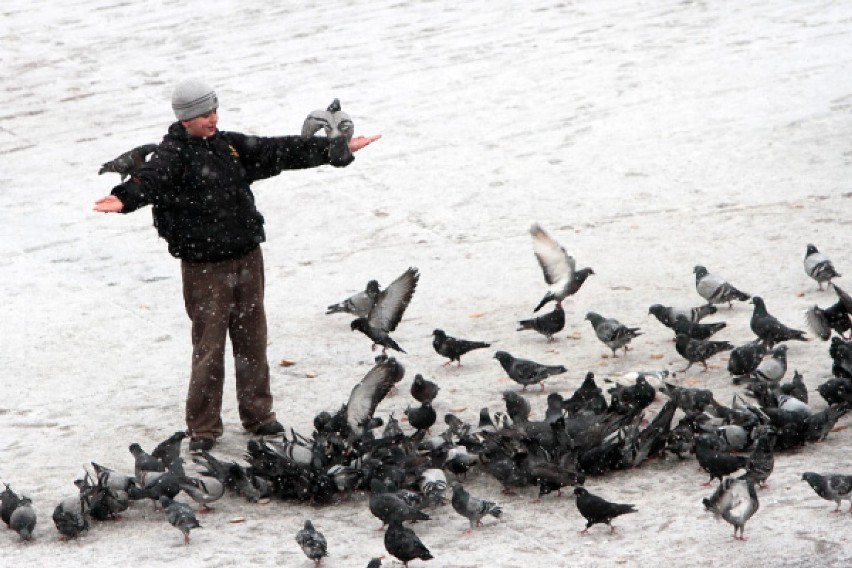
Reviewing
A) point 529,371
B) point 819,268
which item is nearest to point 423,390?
point 529,371

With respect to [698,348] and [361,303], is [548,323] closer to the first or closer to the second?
[698,348]

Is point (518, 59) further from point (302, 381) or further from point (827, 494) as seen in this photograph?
point (827, 494)

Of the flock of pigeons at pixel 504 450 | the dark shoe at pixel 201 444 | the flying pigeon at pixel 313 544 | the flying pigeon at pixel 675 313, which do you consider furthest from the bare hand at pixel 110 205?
the flying pigeon at pixel 675 313

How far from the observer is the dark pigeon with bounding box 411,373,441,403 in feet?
27.0

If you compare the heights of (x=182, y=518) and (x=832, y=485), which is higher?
(x=182, y=518)

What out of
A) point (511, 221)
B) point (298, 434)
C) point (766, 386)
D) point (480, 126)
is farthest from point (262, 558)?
point (480, 126)

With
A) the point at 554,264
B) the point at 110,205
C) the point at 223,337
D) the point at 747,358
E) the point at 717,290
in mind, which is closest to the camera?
the point at 110,205

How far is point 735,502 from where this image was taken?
623 centimetres

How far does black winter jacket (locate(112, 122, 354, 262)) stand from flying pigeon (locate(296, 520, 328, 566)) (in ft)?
6.90

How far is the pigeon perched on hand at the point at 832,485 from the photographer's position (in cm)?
629

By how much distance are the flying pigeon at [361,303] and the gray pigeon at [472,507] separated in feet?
11.0

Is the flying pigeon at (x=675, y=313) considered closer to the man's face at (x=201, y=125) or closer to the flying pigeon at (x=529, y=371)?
the flying pigeon at (x=529, y=371)

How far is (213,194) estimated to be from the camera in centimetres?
762

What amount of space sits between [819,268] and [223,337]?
14.8 feet
